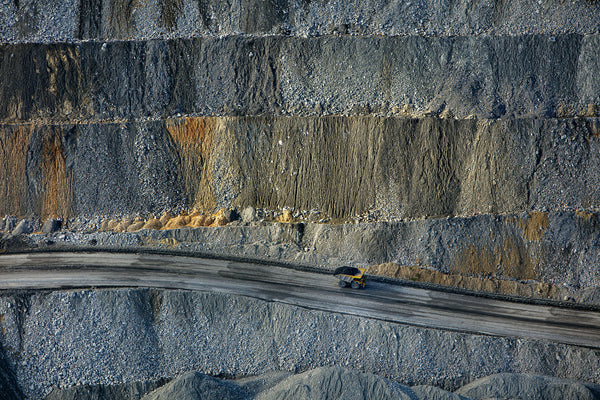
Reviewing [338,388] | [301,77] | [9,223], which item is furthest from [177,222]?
[338,388]

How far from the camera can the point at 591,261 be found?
22297mm

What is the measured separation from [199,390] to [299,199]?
1225cm

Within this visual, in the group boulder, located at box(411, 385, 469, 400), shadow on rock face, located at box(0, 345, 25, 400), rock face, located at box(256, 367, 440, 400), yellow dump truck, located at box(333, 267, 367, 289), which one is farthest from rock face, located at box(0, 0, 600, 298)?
shadow on rock face, located at box(0, 345, 25, 400)

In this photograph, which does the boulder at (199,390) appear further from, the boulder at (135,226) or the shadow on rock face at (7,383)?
the boulder at (135,226)

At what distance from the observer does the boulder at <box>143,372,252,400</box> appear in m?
19.2

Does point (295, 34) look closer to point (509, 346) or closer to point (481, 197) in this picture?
point (481, 197)

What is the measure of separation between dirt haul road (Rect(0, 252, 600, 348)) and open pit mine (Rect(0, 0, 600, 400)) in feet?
0.37

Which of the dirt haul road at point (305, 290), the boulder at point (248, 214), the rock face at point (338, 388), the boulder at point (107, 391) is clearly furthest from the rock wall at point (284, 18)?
the boulder at point (107, 391)

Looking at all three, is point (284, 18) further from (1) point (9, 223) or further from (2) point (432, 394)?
(2) point (432, 394)

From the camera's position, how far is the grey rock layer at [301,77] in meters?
24.0

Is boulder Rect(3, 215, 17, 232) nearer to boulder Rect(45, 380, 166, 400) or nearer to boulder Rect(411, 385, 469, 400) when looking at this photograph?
boulder Rect(45, 380, 166, 400)

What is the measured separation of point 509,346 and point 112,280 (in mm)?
22463

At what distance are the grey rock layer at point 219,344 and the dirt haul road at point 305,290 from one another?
596 millimetres

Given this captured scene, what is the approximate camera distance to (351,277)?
21031 mm
